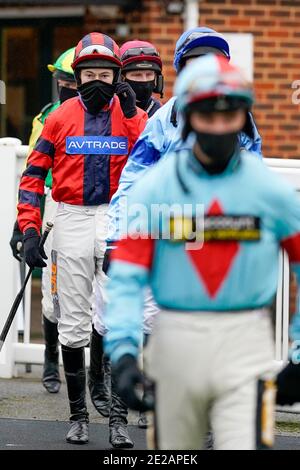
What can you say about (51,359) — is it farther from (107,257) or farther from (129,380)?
(129,380)

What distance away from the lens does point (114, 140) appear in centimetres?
687

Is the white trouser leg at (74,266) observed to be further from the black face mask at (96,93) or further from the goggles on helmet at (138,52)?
the goggles on helmet at (138,52)

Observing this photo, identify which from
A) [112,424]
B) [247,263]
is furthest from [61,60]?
[247,263]

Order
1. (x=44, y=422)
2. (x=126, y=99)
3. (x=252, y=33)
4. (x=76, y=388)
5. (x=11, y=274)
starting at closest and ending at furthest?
(x=126, y=99), (x=76, y=388), (x=44, y=422), (x=11, y=274), (x=252, y=33)

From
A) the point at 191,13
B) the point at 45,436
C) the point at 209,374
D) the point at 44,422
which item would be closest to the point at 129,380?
the point at 209,374

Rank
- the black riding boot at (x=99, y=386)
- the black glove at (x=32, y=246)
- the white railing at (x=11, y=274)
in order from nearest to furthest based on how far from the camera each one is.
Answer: the black glove at (x=32, y=246) → the black riding boot at (x=99, y=386) → the white railing at (x=11, y=274)

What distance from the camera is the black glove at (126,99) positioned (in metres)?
6.89

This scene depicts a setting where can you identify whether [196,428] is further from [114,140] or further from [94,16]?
[94,16]

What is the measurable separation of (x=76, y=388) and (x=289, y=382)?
2860 mm

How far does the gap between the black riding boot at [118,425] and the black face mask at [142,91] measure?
1769 millimetres

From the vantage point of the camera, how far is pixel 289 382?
428 cm

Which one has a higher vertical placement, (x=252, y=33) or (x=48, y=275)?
(x=252, y=33)

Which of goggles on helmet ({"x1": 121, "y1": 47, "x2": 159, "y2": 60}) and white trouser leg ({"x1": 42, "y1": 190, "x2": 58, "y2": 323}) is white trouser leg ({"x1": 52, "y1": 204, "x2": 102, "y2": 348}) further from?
white trouser leg ({"x1": 42, "y1": 190, "x2": 58, "y2": 323})

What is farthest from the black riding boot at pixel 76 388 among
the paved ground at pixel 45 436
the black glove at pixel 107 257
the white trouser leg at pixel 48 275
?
the white trouser leg at pixel 48 275
